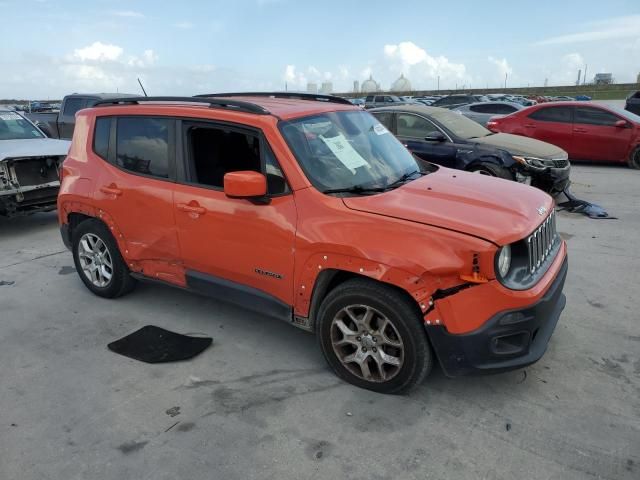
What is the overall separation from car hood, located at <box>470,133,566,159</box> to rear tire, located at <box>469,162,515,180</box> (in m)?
0.36

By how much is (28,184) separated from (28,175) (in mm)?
132

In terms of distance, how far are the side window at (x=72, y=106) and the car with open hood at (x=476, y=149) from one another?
816 centimetres

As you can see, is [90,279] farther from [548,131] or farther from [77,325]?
[548,131]

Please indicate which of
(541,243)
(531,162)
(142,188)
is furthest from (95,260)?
(531,162)

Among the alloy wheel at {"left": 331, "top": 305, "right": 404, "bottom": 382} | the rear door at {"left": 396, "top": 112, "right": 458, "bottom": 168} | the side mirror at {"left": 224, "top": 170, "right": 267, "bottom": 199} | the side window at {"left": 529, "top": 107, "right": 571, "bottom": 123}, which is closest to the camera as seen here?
the alloy wheel at {"left": 331, "top": 305, "right": 404, "bottom": 382}

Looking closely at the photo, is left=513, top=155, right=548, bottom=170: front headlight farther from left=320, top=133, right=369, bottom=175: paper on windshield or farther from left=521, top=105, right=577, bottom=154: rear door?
left=320, top=133, right=369, bottom=175: paper on windshield

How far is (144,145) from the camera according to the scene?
4199mm

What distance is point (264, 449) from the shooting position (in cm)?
278

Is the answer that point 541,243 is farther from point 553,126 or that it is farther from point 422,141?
point 553,126

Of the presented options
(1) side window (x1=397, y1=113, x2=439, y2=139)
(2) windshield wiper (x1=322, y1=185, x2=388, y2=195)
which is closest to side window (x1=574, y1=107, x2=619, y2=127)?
(1) side window (x1=397, y1=113, x2=439, y2=139)

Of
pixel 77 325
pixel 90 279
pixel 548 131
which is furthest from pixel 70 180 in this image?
pixel 548 131

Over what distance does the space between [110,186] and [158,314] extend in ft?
3.96

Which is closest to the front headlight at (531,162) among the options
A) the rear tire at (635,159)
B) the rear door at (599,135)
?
the rear door at (599,135)

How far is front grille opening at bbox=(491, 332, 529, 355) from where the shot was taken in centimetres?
292
